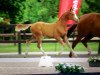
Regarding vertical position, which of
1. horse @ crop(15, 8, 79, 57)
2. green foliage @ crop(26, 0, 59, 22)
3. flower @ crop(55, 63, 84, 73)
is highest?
horse @ crop(15, 8, 79, 57)

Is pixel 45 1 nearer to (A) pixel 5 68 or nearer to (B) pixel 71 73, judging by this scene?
(A) pixel 5 68

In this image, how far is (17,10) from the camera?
23797mm

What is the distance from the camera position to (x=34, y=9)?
2980 centimetres

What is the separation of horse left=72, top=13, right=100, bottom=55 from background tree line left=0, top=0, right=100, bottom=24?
30.8 feet

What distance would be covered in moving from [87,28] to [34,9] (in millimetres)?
16264

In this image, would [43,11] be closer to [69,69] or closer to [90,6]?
[90,6]

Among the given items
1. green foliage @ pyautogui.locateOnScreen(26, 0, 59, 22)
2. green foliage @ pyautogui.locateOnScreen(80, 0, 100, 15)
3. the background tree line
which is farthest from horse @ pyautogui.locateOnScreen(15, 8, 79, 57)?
green foliage @ pyautogui.locateOnScreen(26, 0, 59, 22)

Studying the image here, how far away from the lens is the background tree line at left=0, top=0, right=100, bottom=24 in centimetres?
2363

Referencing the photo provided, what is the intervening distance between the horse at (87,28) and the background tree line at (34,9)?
9.38m

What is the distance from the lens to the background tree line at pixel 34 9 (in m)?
23.6

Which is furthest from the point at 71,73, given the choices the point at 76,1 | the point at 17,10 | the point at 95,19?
the point at 17,10

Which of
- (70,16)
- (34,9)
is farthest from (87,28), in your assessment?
(34,9)

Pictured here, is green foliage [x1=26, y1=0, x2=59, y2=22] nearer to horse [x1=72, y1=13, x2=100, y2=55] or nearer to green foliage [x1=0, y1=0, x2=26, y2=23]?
green foliage [x1=0, y1=0, x2=26, y2=23]

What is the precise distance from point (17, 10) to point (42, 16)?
15.2 ft
